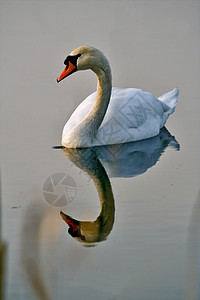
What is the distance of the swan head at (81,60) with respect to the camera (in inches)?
246

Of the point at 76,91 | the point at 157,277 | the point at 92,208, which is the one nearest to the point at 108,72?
the point at 76,91

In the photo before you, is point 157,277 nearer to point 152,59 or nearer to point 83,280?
point 83,280

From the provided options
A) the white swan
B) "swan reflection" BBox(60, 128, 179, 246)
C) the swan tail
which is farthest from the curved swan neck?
the swan tail

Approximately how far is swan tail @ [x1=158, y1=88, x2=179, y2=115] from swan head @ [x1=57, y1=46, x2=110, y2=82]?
1.59m

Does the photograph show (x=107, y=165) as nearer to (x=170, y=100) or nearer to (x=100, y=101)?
(x=100, y=101)

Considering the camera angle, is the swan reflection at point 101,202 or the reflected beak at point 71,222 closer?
the swan reflection at point 101,202

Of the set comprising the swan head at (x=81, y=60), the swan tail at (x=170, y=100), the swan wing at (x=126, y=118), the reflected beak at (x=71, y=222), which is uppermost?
the swan head at (x=81, y=60)

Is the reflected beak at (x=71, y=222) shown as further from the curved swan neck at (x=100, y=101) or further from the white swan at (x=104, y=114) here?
the curved swan neck at (x=100, y=101)

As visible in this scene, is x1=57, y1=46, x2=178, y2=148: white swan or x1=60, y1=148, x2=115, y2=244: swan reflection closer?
x1=60, y1=148, x2=115, y2=244: swan reflection

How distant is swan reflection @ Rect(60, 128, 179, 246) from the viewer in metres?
3.70

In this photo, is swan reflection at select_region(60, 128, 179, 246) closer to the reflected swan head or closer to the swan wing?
the reflected swan head

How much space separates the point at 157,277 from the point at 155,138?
409cm

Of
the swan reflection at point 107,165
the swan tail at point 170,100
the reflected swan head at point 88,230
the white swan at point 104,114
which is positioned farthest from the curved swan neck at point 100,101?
the reflected swan head at point 88,230

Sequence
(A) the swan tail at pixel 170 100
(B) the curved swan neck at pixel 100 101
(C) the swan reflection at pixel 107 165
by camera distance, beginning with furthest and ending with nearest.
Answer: (A) the swan tail at pixel 170 100
(B) the curved swan neck at pixel 100 101
(C) the swan reflection at pixel 107 165
